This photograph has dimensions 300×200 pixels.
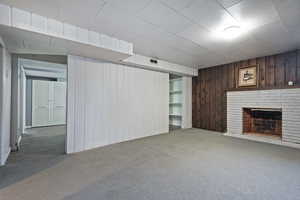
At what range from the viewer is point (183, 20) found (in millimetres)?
2316

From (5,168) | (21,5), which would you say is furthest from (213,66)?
(5,168)

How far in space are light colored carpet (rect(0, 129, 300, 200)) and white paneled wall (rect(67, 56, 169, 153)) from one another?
501mm

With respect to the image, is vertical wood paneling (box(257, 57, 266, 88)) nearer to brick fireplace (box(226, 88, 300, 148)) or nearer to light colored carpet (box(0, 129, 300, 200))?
brick fireplace (box(226, 88, 300, 148))

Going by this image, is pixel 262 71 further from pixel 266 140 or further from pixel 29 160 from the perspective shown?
pixel 29 160

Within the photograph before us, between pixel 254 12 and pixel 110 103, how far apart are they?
332cm

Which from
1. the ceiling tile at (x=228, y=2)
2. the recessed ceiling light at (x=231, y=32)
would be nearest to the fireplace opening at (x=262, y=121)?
the recessed ceiling light at (x=231, y=32)

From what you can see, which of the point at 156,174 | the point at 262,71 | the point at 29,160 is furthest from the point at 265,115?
the point at 29,160

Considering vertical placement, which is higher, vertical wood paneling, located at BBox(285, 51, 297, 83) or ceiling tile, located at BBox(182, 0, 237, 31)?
Result: ceiling tile, located at BBox(182, 0, 237, 31)

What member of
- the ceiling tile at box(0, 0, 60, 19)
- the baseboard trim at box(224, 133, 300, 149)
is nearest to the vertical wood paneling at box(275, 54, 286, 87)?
the baseboard trim at box(224, 133, 300, 149)

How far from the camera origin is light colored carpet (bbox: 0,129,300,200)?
67.4 inches

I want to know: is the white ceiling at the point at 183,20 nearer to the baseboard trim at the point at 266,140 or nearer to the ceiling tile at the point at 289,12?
the ceiling tile at the point at 289,12

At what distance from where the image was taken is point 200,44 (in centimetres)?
333

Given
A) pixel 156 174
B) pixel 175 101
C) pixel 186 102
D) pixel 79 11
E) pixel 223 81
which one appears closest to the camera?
pixel 79 11

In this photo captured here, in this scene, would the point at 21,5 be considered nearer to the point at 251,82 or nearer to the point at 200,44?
the point at 200,44
